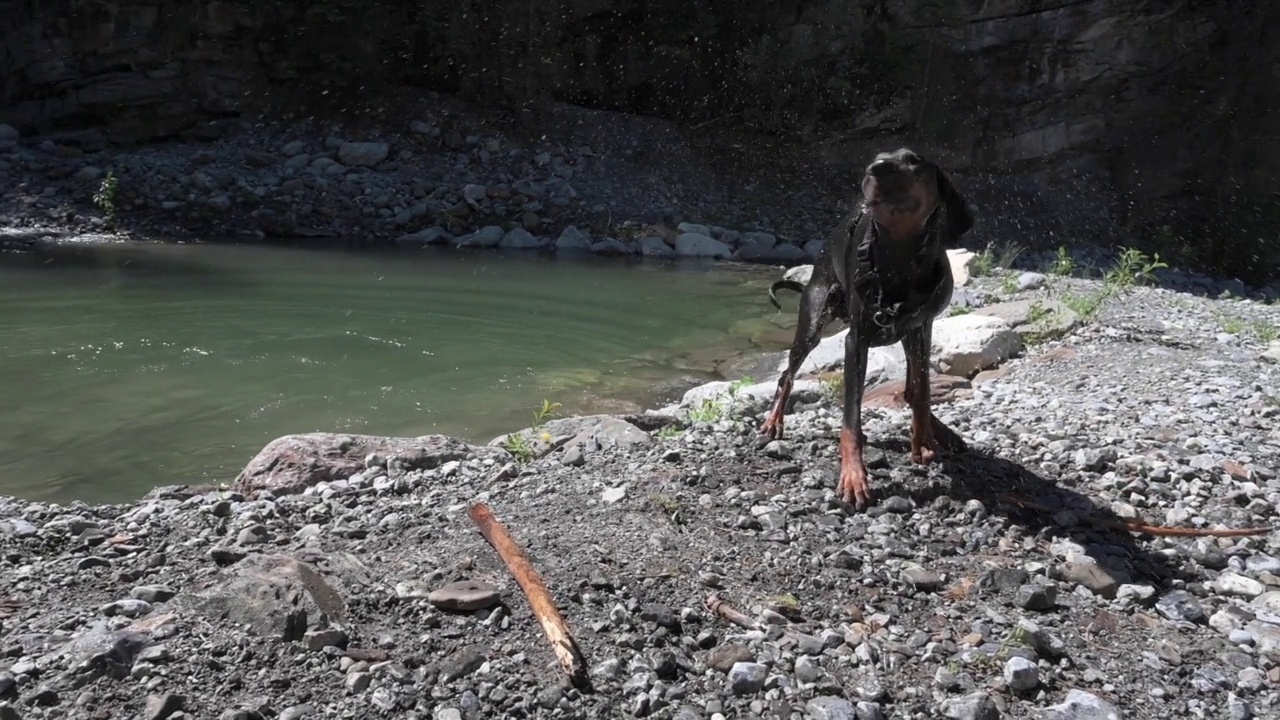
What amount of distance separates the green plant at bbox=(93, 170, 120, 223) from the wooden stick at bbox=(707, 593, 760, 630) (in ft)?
42.5

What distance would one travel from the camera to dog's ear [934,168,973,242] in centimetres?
359

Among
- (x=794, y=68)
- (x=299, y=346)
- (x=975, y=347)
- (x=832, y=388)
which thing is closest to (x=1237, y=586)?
(x=832, y=388)

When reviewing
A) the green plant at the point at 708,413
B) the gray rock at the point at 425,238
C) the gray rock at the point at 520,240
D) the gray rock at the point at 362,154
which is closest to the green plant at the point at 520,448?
the green plant at the point at 708,413

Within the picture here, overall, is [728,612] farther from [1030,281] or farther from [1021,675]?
[1030,281]

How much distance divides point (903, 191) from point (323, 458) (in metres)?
2.74

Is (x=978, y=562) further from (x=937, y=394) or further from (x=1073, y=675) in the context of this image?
(x=937, y=394)

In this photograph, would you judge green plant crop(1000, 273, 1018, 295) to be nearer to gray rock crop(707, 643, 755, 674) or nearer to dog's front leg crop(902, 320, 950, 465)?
dog's front leg crop(902, 320, 950, 465)

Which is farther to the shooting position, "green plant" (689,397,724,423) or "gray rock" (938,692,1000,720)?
"green plant" (689,397,724,423)

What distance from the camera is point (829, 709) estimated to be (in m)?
2.45

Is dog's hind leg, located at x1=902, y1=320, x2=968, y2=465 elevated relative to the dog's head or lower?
lower

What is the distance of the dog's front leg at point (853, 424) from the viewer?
11.8 ft

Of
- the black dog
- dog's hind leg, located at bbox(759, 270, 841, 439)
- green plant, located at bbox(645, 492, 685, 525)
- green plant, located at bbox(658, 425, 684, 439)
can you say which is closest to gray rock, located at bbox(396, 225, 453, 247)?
green plant, located at bbox(658, 425, 684, 439)

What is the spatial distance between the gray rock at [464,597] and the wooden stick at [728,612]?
60 centimetres

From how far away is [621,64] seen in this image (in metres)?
17.7
